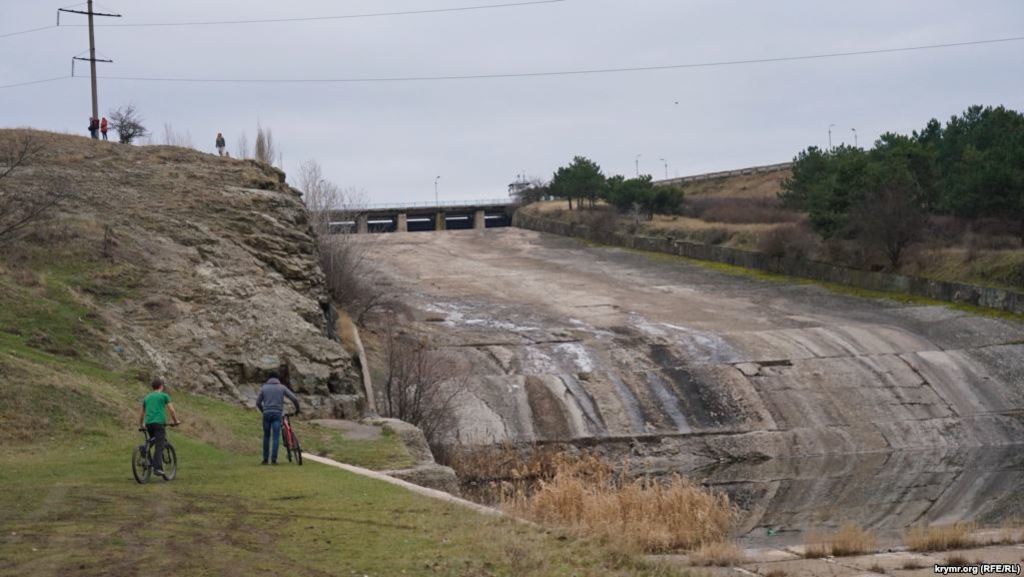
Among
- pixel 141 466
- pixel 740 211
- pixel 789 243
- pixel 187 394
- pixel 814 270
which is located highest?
pixel 740 211

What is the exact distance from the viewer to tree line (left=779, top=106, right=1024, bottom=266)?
169ft

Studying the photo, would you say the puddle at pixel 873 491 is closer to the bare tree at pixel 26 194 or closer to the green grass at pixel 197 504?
the green grass at pixel 197 504

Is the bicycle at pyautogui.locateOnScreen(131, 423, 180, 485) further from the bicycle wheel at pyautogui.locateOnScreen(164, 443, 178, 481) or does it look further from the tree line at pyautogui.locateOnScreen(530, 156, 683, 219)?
the tree line at pyautogui.locateOnScreen(530, 156, 683, 219)

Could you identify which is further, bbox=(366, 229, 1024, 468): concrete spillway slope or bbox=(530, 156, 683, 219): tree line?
bbox=(530, 156, 683, 219): tree line

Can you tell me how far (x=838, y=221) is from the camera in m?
55.0

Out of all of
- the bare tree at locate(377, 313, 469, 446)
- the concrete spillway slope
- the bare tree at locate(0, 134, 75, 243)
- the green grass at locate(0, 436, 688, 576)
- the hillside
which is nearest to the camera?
the green grass at locate(0, 436, 688, 576)

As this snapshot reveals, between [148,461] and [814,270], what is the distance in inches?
1728

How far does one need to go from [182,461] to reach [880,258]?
40.7 metres

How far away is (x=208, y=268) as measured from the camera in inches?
1337

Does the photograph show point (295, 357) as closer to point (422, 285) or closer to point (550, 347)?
point (550, 347)

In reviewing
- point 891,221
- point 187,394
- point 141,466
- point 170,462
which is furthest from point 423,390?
point 891,221

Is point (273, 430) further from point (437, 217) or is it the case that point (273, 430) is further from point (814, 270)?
point (437, 217)

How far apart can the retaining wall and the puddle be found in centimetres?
1313

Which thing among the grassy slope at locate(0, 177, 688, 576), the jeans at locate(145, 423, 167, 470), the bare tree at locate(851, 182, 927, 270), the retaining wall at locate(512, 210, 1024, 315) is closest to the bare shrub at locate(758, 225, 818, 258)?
the retaining wall at locate(512, 210, 1024, 315)
